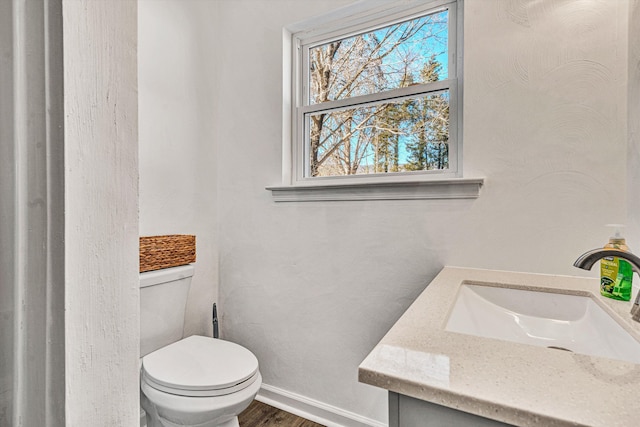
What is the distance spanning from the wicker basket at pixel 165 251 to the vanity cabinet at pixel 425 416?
1.21m

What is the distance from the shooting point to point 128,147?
43 cm

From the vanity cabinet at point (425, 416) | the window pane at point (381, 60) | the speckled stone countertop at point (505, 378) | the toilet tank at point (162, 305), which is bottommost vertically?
the toilet tank at point (162, 305)

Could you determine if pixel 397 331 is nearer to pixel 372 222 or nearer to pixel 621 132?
pixel 372 222

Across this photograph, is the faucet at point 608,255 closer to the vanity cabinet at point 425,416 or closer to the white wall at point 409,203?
the white wall at point 409,203

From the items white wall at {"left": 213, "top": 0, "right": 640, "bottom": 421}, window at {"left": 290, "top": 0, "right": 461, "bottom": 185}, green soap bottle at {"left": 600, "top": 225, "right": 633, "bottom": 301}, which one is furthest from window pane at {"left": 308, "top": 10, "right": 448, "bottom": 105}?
green soap bottle at {"left": 600, "top": 225, "right": 633, "bottom": 301}

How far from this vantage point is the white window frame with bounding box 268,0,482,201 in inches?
54.0

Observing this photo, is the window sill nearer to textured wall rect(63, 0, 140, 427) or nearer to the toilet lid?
the toilet lid

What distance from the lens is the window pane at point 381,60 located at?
145 centimetres

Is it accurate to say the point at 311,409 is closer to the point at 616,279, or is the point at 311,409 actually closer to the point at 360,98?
the point at 616,279

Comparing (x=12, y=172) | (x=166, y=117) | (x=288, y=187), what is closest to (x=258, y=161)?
(x=288, y=187)

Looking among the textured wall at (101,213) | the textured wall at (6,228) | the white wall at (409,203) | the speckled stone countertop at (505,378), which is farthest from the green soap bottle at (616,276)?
the textured wall at (6,228)

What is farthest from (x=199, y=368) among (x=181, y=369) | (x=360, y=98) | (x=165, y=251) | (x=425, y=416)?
(x=360, y=98)

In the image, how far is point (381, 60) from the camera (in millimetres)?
1578

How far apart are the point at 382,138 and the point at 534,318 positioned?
3.11 ft
